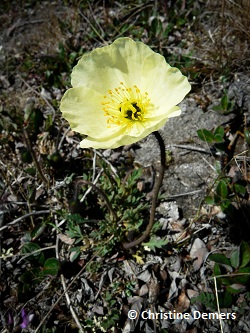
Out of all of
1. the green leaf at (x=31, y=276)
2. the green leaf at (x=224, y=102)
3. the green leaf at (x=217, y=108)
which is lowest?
the green leaf at (x=31, y=276)

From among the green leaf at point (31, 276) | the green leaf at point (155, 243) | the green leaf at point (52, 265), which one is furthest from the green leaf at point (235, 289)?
the green leaf at point (31, 276)

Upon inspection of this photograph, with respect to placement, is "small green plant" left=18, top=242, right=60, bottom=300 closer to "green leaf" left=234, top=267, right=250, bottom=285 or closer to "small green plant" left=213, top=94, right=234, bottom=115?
"green leaf" left=234, top=267, right=250, bottom=285

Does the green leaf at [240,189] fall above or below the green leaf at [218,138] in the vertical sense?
below

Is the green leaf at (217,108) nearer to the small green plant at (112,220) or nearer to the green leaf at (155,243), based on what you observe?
the small green plant at (112,220)

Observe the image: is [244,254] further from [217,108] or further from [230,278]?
[217,108]

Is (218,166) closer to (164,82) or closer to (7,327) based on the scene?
(164,82)

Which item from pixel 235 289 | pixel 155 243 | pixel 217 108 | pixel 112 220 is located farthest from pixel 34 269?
pixel 217 108

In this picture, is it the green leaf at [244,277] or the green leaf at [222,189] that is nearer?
the green leaf at [244,277]
